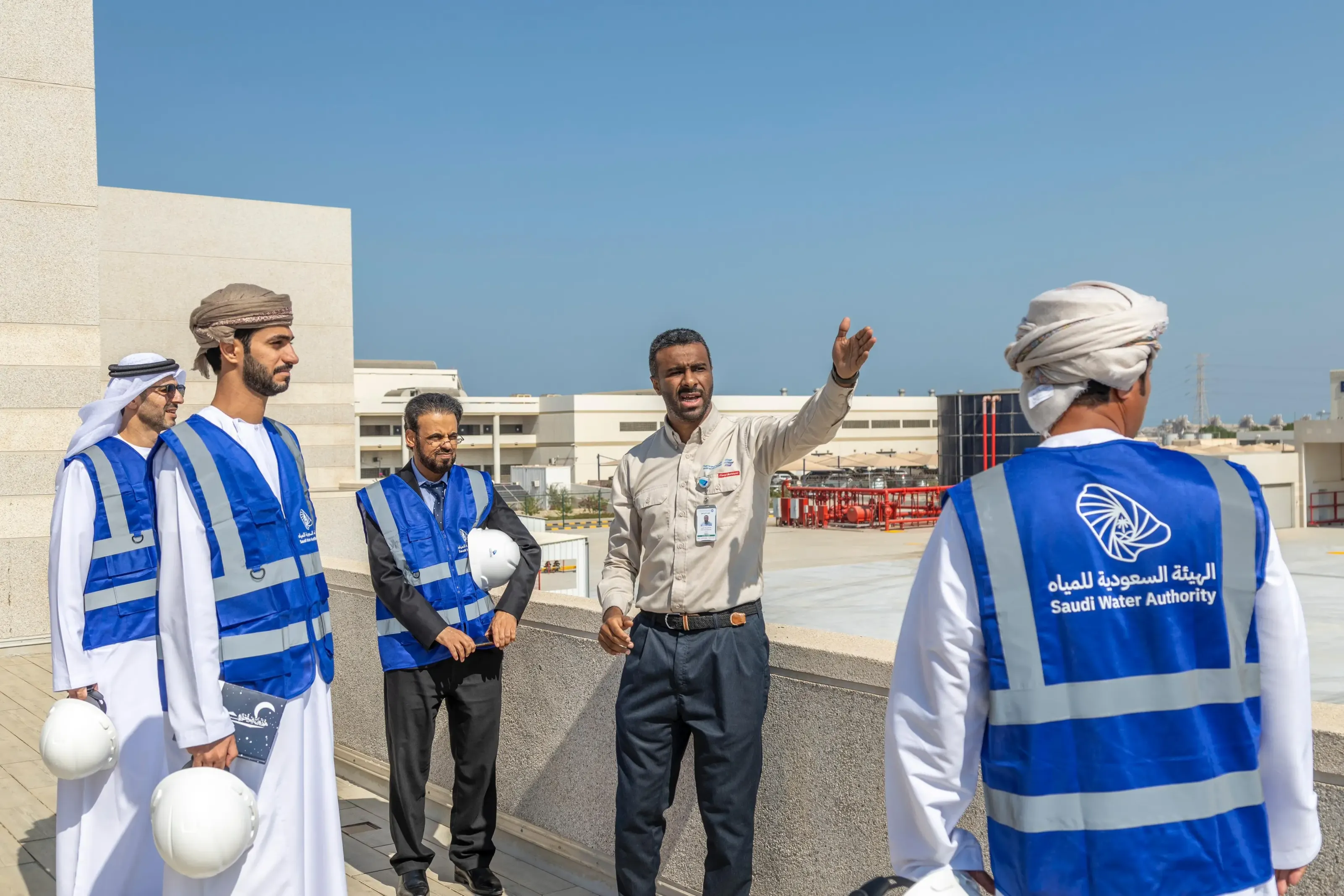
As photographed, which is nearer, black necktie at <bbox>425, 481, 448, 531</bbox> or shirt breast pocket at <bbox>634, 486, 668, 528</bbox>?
shirt breast pocket at <bbox>634, 486, 668, 528</bbox>

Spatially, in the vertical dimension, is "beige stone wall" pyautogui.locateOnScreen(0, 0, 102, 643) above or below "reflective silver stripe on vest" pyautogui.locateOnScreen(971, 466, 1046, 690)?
above

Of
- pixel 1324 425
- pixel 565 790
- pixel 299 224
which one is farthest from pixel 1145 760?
pixel 1324 425

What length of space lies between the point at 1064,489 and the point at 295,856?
2.65 metres

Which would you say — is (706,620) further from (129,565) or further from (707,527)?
(129,565)

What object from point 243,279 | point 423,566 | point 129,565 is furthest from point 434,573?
point 243,279

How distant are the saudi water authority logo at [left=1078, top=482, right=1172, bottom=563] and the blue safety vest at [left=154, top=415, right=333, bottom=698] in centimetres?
249

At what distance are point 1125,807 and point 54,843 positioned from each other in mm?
5465

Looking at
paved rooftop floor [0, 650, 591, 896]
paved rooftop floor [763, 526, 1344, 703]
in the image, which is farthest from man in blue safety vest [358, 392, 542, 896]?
paved rooftop floor [763, 526, 1344, 703]

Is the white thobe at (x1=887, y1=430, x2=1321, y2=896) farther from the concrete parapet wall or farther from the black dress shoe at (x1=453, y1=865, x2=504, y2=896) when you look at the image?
the black dress shoe at (x1=453, y1=865, x2=504, y2=896)

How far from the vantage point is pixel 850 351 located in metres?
3.21

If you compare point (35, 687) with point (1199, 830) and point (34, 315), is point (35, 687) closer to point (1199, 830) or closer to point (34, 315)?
point (34, 315)

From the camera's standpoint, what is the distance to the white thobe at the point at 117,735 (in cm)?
424

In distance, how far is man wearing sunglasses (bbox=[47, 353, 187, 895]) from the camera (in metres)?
4.25

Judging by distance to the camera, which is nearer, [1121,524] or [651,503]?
[1121,524]
